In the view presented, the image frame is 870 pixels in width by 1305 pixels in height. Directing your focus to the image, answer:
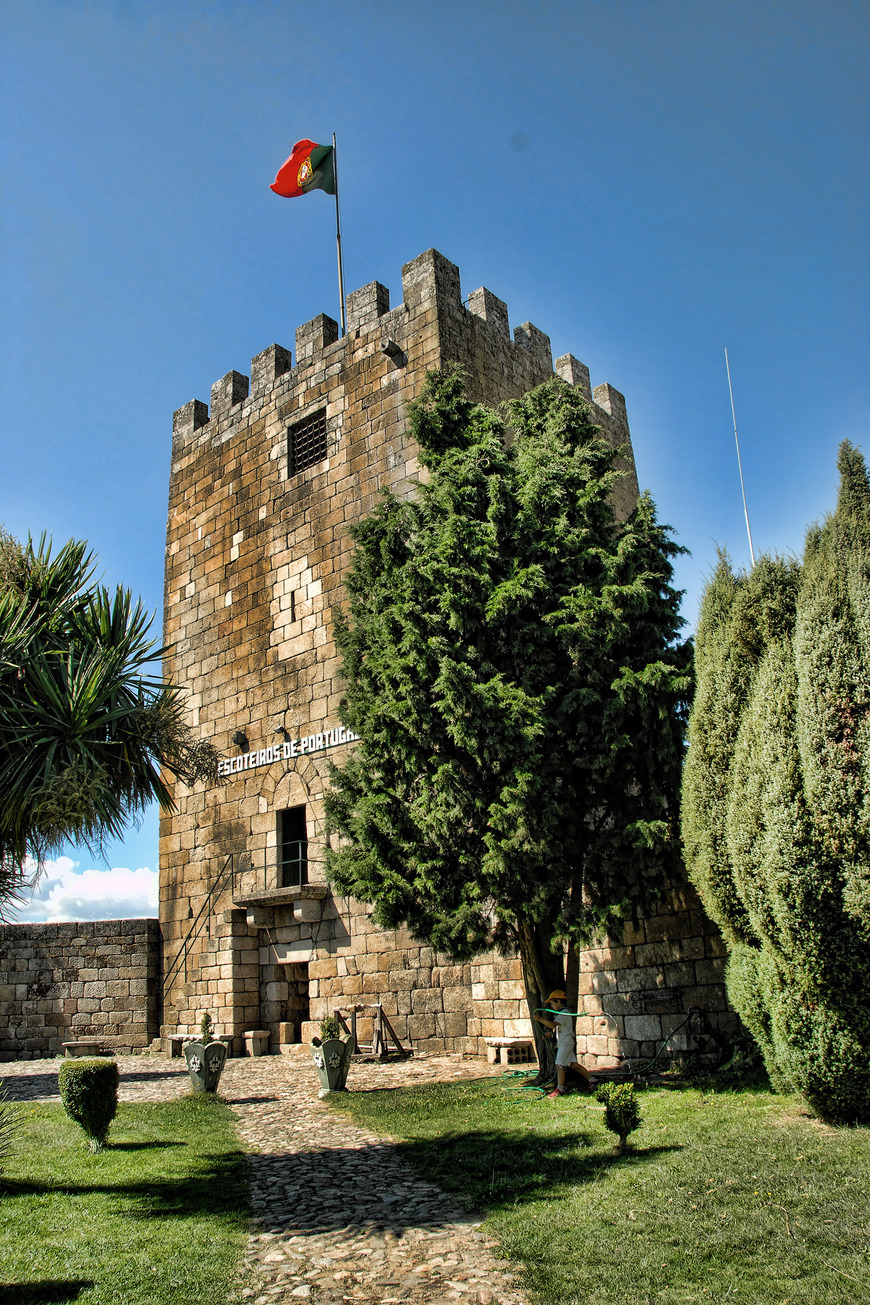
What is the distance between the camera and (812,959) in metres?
5.40

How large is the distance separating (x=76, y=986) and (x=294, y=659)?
646 cm

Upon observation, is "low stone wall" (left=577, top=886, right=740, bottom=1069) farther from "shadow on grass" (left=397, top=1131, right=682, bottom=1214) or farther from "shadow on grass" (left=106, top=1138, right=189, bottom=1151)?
"shadow on grass" (left=106, top=1138, right=189, bottom=1151)

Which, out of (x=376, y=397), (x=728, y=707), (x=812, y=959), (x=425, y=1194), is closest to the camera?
(x=425, y=1194)

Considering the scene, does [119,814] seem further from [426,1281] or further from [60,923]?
[60,923]

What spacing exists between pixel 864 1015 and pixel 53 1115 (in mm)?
6841

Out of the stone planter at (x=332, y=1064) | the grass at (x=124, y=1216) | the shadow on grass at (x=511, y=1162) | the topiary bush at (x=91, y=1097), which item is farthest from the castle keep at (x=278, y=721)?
the topiary bush at (x=91, y=1097)

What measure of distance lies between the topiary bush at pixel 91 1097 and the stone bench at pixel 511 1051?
14.4 feet

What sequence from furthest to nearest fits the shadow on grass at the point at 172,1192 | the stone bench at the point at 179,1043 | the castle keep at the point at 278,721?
the stone bench at the point at 179,1043 < the castle keep at the point at 278,721 < the shadow on grass at the point at 172,1192

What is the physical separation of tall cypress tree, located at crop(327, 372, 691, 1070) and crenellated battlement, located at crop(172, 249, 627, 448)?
4.67 meters

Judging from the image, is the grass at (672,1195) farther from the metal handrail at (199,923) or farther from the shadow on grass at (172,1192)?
the metal handrail at (199,923)

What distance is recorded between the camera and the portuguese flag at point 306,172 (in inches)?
616

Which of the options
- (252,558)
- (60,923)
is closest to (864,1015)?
(252,558)

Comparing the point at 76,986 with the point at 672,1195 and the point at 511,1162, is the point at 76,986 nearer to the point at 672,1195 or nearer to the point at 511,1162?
the point at 511,1162

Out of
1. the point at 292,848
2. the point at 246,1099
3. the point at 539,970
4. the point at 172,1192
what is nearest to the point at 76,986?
the point at 292,848
